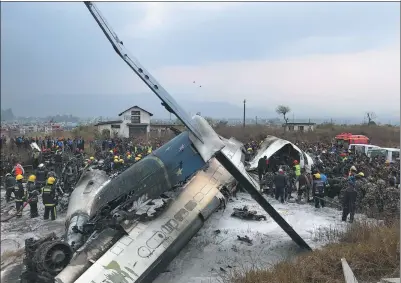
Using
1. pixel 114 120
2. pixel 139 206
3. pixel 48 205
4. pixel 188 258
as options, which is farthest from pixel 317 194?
pixel 114 120

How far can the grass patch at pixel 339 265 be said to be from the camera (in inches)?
300

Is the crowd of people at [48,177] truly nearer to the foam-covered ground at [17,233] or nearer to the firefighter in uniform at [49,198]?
the firefighter in uniform at [49,198]

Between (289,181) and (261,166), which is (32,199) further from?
(261,166)

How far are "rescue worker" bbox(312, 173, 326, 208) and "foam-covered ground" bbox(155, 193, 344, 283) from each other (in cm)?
40

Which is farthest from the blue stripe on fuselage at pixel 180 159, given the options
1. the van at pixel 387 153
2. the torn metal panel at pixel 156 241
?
the van at pixel 387 153

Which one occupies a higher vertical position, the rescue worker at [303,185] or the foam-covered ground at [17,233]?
the rescue worker at [303,185]

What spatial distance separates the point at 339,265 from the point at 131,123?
36468 mm

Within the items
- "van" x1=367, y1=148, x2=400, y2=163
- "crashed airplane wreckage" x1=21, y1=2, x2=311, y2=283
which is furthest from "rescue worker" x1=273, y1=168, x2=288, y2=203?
"van" x1=367, y1=148, x2=400, y2=163

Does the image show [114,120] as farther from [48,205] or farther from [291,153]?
[48,205]

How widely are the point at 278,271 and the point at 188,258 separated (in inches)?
119

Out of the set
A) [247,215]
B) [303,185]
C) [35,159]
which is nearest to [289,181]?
[303,185]

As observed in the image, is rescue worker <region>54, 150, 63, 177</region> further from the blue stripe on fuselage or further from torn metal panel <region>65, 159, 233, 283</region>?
the blue stripe on fuselage

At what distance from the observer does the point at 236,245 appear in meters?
10.6

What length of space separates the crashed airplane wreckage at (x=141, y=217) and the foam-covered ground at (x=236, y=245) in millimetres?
765
